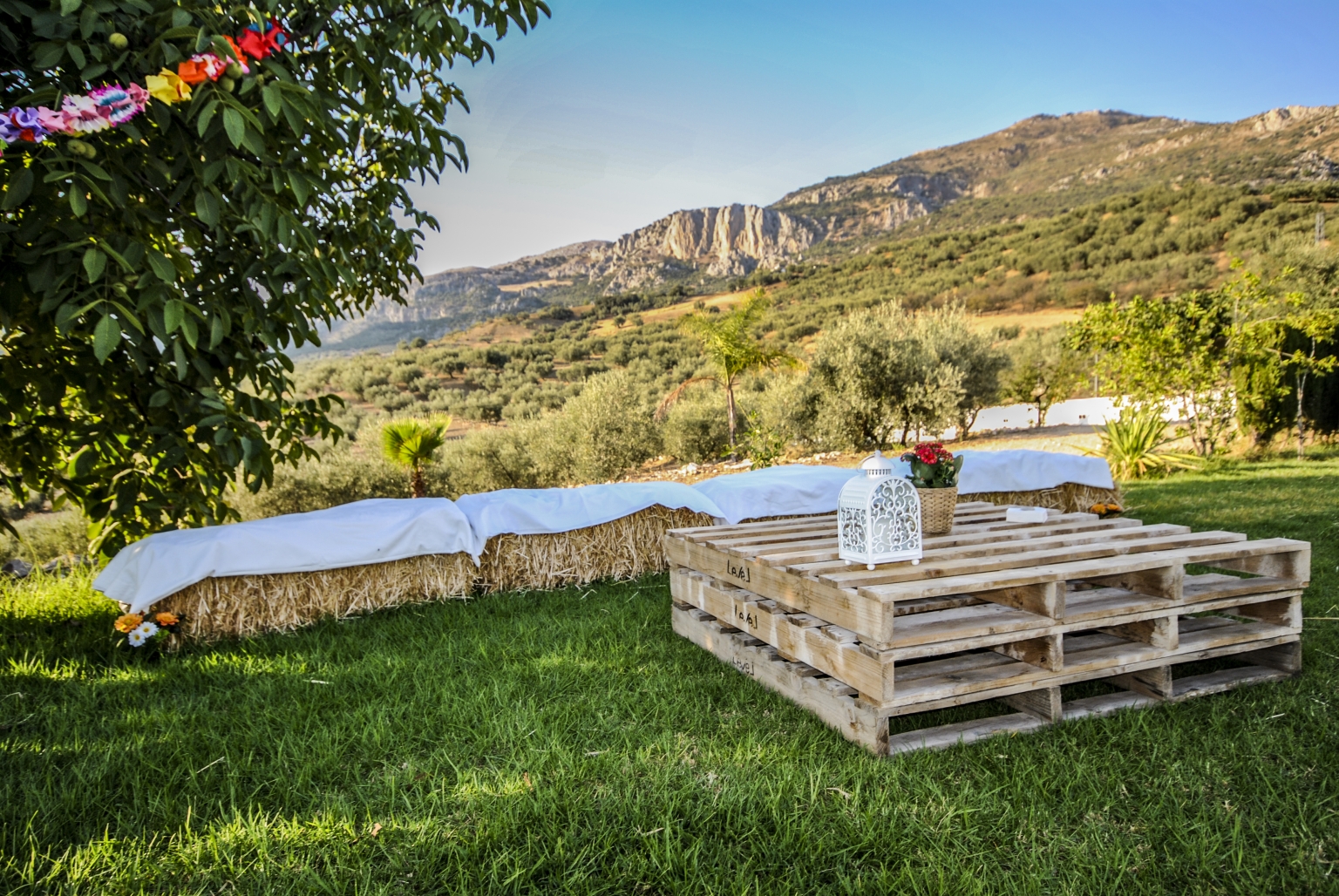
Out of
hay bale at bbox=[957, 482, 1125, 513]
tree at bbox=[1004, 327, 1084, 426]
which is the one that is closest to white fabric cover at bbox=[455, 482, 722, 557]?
hay bale at bbox=[957, 482, 1125, 513]

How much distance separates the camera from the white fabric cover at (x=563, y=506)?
4.46 meters

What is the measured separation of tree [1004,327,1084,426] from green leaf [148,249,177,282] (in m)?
20.0

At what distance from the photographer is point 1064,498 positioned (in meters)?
6.02

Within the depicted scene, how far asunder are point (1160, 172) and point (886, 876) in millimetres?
50439

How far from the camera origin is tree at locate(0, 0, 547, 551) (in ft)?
6.56

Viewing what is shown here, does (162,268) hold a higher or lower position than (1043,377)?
higher

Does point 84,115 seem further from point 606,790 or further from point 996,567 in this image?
point 996,567

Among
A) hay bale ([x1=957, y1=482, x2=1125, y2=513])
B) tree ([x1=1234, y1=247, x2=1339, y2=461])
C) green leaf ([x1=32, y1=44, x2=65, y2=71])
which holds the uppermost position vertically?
green leaf ([x1=32, y1=44, x2=65, y2=71])

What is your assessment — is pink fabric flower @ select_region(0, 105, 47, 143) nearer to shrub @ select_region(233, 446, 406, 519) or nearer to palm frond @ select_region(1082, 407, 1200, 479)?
shrub @ select_region(233, 446, 406, 519)

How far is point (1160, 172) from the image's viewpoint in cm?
3944

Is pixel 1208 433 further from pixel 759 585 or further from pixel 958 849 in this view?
pixel 958 849

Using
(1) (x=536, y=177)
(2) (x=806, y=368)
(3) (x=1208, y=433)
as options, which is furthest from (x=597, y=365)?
(3) (x=1208, y=433)

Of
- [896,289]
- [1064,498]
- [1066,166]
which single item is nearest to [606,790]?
[1064,498]

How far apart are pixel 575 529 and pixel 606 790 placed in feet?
8.93
